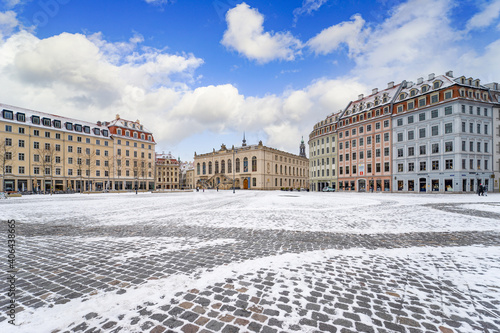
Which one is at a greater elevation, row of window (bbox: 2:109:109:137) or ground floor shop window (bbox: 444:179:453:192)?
row of window (bbox: 2:109:109:137)

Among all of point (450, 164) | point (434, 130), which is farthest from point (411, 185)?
point (434, 130)

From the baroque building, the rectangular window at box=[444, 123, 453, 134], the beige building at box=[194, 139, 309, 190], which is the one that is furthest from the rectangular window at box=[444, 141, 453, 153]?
the beige building at box=[194, 139, 309, 190]

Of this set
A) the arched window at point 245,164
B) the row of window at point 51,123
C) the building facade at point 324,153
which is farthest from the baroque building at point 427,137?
the row of window at point 51,123

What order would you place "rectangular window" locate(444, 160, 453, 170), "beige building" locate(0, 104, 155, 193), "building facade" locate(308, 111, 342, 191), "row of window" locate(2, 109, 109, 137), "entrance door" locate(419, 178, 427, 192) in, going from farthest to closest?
"building facade" locate(308, 111, 342, 191)
"row of window" locate(2, 109, 109, 137)
"beige building" locate(0, 104, 155, 193)
"entrance door" locate(419, 178, 427, 192)
"rectangular window" locate(444, 160, 453, 170)

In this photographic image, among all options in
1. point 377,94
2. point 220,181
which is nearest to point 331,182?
point 377,94

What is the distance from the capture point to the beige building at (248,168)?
77.5m

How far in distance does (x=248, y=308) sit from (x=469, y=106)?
5523 cm

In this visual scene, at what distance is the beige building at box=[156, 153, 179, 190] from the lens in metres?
104

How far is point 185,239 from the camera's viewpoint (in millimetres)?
7406

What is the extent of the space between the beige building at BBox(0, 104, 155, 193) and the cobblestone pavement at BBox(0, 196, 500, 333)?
46.6 m

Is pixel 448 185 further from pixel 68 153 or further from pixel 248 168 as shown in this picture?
pixel 68 153

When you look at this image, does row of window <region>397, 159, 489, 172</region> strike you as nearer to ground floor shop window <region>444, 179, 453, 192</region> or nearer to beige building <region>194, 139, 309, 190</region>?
ground floor shop window <region>444, 179, 453, 192</region>

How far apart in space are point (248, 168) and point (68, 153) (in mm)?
50182

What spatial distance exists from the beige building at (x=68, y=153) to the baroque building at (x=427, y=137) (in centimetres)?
5318
